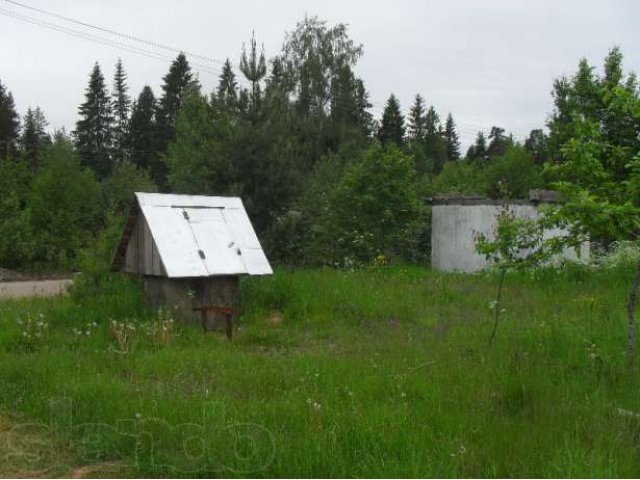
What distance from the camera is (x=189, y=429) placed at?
4.61 m

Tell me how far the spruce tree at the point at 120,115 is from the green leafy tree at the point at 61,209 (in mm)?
29677

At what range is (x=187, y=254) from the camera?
9.30 metres

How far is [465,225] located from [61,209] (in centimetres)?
1517

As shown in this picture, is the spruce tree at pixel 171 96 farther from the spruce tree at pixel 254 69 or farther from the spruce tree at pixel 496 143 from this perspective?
the spruce tree at pixel 254 69

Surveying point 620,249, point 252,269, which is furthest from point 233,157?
point 620,249

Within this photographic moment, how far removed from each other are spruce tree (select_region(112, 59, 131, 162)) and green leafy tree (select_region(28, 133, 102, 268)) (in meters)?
29.7

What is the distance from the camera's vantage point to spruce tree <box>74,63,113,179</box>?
184 ft

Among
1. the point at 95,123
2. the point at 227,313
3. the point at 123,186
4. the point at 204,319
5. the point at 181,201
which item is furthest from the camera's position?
the point at 95,123

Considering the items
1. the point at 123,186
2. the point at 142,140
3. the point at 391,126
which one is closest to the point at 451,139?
the point at 391,126

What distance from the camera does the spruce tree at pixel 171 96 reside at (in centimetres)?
5738

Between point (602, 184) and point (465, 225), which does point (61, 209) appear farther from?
point (602, 184)

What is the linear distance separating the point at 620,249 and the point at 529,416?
11061mm

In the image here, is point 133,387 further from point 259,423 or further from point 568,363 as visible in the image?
point 568,363

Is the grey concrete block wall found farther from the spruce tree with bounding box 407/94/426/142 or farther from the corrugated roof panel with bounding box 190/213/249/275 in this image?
the spruce tree with bounding box 407/94/426/142
